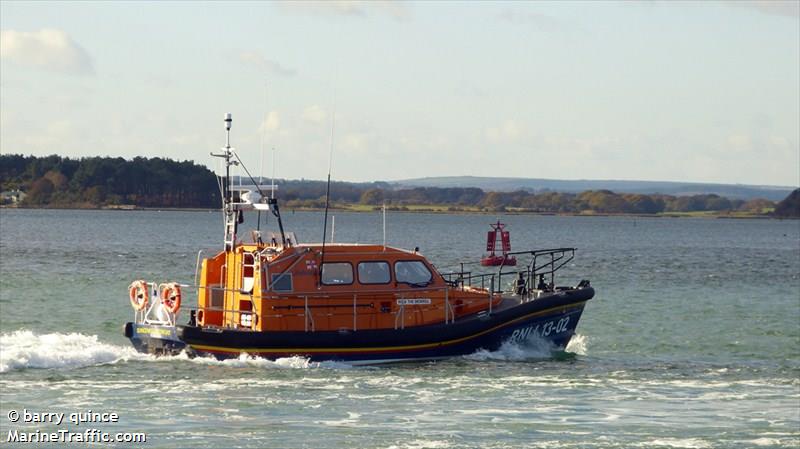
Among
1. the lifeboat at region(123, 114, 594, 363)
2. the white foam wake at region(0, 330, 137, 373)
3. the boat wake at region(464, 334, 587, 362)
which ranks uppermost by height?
the lifeboat at region(123, 114, 594, 363)

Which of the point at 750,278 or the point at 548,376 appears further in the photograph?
the point at 750,278

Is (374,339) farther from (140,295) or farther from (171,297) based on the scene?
(140,295)

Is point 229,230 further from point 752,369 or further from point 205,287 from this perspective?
point 752,369

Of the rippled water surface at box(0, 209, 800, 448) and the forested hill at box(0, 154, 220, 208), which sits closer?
the rippled water surface at box(0, 209, 800, 448)

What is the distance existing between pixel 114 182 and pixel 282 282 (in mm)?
163743

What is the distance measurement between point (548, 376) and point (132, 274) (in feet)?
89.9

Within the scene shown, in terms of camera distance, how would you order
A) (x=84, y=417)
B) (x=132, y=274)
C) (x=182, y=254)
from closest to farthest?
(x=84, y=417)
(x=132, y=274)
(x=182, y=254)

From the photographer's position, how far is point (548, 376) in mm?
21703

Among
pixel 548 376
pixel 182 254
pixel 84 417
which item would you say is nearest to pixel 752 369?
pixel 548 376

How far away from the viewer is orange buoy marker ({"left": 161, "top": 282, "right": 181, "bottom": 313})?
22553 mm

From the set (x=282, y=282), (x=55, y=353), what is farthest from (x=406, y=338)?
(x=55, y=353)

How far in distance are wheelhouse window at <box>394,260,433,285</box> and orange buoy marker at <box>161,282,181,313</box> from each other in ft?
12.6

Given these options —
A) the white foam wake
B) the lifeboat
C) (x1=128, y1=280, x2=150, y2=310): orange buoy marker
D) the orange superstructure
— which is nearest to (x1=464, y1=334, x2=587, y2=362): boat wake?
the lifeboat

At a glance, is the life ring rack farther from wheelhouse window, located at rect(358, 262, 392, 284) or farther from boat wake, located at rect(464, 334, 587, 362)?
boat wake, located at rect(464, 334, 587, 362)
